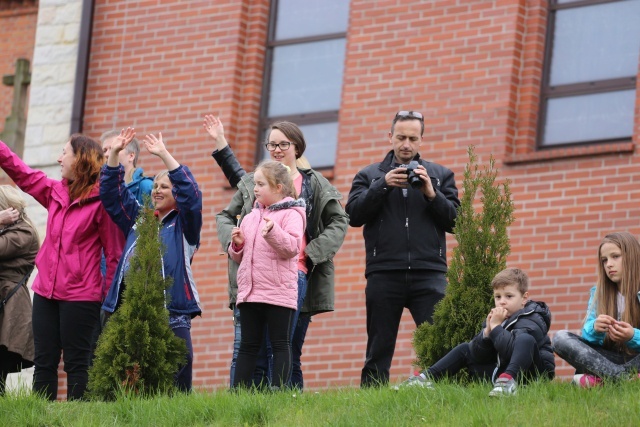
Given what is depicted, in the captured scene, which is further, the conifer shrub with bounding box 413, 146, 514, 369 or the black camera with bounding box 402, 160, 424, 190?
the black camera with bounding box 402, 160, 424, 190

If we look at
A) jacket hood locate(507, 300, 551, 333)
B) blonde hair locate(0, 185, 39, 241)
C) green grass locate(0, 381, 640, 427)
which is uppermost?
blonde hair locate(0, 185, 39, 241)

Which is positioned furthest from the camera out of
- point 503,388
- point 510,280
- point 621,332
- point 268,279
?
point 268,279

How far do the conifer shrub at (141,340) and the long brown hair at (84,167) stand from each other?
28.3 inches

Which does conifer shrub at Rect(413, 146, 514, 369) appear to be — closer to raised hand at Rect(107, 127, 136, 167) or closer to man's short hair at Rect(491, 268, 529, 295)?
man's short hair at Rect(491, 268, 529, 295)

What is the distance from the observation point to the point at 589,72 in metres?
15.4

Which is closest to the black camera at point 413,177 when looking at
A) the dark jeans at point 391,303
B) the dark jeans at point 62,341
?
the dark jeans at point 391,303

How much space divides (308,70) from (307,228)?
565 centimetres

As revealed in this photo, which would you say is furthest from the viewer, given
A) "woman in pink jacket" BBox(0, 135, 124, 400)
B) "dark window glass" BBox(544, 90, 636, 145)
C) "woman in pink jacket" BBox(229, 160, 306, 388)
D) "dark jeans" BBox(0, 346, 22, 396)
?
"dark window glass" BBox(544, 90, 636, 145)

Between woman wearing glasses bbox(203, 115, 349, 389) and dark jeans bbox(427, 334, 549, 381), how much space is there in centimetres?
113

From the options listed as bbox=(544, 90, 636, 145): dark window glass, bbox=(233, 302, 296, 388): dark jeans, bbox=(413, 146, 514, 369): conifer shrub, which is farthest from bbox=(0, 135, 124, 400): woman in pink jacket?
bbox=(544, 90, 636, 145): dark window glass

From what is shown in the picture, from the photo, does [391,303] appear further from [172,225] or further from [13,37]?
[13,37]

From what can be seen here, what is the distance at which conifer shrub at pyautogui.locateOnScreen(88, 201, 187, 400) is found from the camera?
10875 millimetres

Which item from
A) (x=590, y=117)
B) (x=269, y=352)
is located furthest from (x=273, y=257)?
(x=590, y=117)

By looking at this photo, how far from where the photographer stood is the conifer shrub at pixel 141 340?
10.9m
